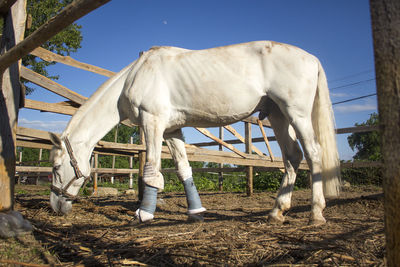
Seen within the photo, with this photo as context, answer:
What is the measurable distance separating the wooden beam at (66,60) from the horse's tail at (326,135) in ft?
12.3

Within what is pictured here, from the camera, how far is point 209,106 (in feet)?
11.1

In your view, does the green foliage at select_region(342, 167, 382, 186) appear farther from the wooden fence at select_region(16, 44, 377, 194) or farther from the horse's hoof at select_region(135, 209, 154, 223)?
the horse's hoof at select_region(135, 209, 154, 223)

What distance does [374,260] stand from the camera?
65.2 inches

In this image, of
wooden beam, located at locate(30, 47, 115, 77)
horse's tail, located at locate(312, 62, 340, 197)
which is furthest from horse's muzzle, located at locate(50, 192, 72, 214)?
horse's tail, located at locate(312, 62, 340, 197)

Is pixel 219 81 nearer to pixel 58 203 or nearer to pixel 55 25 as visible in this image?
pixel 55 25

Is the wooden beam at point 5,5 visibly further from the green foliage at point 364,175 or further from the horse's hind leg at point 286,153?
the green foliage at point 364,175

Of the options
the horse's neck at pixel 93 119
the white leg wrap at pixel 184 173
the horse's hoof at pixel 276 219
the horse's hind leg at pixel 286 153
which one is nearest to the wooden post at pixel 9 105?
the horse's neck at pixel 93 119

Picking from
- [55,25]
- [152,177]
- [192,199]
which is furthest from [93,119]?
[55,25]

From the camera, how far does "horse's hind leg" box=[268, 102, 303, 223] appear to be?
3449 millimetres

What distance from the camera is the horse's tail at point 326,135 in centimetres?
333

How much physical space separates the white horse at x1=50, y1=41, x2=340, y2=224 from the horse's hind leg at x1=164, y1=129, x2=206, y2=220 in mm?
13

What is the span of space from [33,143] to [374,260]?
6.01 meters

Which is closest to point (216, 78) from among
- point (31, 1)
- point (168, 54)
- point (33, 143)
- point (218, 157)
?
point (168, 54)

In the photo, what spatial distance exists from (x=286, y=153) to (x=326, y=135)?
501 mm
